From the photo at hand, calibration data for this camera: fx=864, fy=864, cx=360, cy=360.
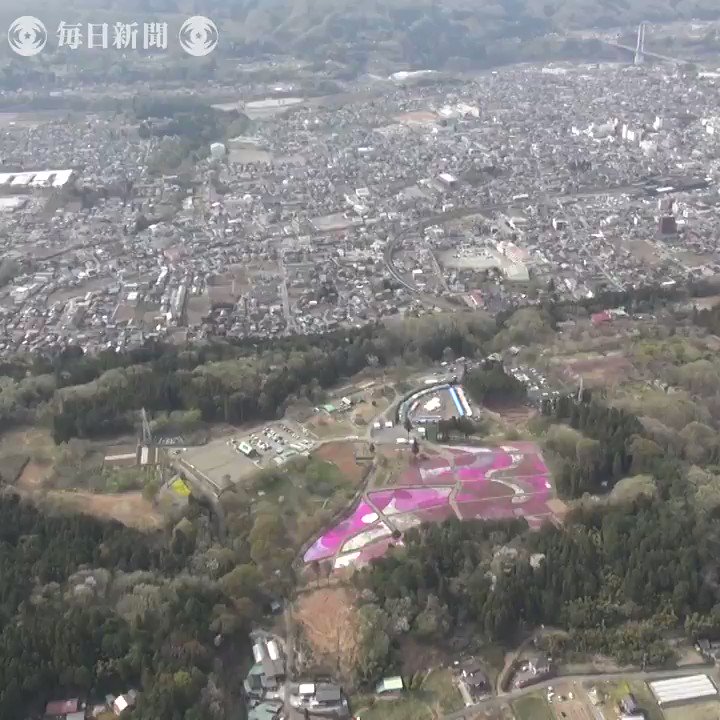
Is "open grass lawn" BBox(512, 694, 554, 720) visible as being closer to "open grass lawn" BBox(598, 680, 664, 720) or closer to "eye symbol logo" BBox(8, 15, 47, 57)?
"open grass lawn" BBox(598, 680, 664, 720)

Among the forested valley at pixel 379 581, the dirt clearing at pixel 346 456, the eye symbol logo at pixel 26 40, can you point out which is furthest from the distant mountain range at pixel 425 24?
the forested valley at pixel 379 581

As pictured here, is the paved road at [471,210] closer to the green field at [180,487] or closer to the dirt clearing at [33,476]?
the green field at [180,487]

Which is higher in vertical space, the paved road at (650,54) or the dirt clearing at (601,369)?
the paved road at (650,54)

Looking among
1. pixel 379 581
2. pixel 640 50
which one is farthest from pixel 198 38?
pixel 379 581

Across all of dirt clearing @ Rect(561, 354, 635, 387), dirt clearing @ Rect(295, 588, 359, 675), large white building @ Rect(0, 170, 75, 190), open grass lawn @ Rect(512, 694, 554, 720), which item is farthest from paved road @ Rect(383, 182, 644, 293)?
open grass lawn @ Rect(512, 694, 554, 720)

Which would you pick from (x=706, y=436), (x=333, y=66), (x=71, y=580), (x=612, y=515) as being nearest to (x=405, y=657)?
(x=612, y=515)

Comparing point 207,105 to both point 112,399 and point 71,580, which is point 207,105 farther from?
point 71,580
